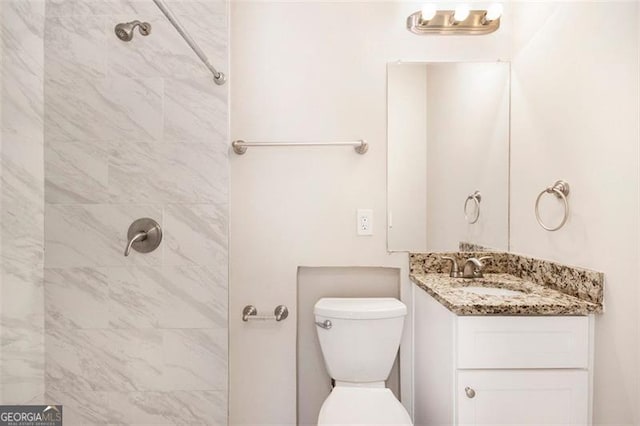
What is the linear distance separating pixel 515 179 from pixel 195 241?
1.44 meters

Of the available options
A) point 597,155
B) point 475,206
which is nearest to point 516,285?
point 475,206

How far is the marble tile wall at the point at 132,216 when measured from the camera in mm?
1537

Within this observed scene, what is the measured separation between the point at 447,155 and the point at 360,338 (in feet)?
3.05

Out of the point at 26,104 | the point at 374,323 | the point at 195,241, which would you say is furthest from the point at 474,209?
the point at 26,104

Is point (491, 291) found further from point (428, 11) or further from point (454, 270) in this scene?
point (428, 11)

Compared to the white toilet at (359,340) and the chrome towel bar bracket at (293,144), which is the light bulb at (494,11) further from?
the white toilet at (359,340)

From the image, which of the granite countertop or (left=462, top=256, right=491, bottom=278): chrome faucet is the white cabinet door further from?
(left=462, top=256, right=491, bottom=278): chrome faucet

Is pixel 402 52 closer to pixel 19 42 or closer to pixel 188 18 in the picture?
pixel 188 18

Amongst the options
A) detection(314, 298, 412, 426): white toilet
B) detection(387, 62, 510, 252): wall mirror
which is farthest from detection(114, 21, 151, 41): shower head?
detection(314, 298, 412, 426): white toilet

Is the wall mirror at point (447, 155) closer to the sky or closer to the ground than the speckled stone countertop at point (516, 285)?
closer to the sky

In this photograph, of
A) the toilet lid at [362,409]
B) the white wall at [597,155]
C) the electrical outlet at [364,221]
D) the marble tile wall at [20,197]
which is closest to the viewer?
the marble tile wall at [20,197]

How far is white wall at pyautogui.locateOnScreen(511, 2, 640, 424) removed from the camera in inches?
49.1

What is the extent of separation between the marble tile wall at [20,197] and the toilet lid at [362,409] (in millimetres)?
927

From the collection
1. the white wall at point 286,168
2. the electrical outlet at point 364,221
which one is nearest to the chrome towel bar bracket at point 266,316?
the white wall at point 286,168
